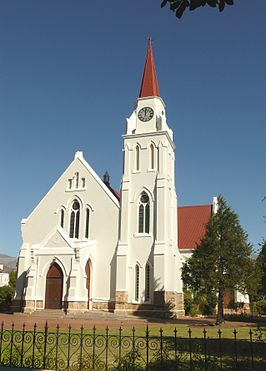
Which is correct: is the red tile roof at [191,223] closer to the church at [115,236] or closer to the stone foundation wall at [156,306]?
the church at [115,236]

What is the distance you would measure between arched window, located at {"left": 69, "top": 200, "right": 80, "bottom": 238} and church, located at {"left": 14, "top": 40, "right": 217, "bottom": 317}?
0.09 m

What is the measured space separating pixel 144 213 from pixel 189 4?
1201 inches

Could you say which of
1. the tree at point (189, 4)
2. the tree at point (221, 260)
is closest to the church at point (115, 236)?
the tree at point (221, 260)

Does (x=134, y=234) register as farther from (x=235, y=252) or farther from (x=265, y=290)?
(x=265, y=290)

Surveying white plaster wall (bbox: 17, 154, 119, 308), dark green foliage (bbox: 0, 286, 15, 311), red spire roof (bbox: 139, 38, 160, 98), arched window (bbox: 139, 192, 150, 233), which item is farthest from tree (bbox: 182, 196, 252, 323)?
dark green foliage (bbox: 0, 286, 15, 311)

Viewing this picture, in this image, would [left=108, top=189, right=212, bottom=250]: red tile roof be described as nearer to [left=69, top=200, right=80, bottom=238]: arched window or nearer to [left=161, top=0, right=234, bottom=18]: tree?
[left=69, top=200, right=80, bottom=238]: arched window

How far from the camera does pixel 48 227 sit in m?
38.3

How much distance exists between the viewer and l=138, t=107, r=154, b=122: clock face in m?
38.8

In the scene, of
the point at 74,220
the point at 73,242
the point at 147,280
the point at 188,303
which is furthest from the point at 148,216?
the point at 188,303

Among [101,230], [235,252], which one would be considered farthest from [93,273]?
[235,252]

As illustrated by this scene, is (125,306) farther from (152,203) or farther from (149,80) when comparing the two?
(149,80)

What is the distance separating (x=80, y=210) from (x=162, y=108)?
12.4 metres

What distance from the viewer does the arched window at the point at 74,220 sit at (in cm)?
3756

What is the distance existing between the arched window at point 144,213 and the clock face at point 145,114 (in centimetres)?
726
